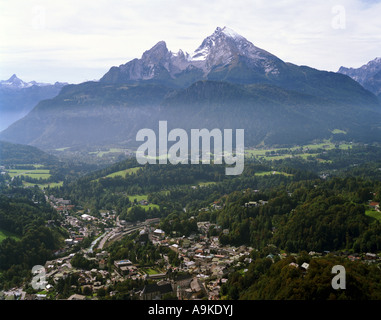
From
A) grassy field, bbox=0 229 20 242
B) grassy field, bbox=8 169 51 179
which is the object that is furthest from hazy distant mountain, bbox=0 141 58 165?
Answer: grassy field, bbox=0 229 20 242

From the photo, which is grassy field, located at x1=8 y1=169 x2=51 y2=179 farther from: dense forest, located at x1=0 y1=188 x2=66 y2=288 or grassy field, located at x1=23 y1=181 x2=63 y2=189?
dense forest, located at x1=0 y1=188 x2=66 y2=288

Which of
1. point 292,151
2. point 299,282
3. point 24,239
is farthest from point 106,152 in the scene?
point 299,282

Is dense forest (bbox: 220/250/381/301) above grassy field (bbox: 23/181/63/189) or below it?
above

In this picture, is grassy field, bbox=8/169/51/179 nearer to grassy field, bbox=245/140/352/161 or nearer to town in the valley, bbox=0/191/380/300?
town in the valley, bbox=0/191/380/300

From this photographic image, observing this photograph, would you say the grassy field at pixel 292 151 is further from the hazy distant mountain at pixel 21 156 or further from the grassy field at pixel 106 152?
the hazy distant mountain at pixel 21 156

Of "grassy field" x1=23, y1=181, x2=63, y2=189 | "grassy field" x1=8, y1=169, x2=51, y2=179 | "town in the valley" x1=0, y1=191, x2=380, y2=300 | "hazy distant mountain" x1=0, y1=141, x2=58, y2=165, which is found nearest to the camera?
"town in the valley" x1=0, y1=191, x2=380, y2=300

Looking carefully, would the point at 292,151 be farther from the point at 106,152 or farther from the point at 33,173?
the point at 33,173

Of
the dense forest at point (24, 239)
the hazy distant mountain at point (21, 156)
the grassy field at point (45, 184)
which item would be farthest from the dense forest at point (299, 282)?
the hazy distant mountain at point (21, 156)

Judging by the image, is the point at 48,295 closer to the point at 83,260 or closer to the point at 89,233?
the point at 83,260

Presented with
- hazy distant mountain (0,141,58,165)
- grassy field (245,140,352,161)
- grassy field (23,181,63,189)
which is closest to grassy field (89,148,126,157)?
hazy distant mountain (0,141,58,165)

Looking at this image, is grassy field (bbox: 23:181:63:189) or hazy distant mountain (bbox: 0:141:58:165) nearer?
grassy field (bbox: 23:181:63:189)

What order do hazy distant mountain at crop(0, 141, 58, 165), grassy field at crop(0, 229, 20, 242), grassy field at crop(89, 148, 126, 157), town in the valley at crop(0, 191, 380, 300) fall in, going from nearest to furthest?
town in the valley at crop(0, 191, 380, 300) < grassy field at crop(0, 229, 20, 242) < hazy distant mountain at crop(0, 141, 58, 165) < grassy field at crop(89, 148, 126, 157)

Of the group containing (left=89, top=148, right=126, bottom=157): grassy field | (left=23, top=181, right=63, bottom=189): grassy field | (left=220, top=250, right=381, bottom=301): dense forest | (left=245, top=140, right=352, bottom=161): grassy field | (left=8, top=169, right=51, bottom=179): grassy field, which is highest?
(left=245, top=140, right=352, bottom=161): grassy field

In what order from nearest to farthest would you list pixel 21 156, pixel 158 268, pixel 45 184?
1. pixel 158 268
2. pixel 45 184
3. pixel 21 156
